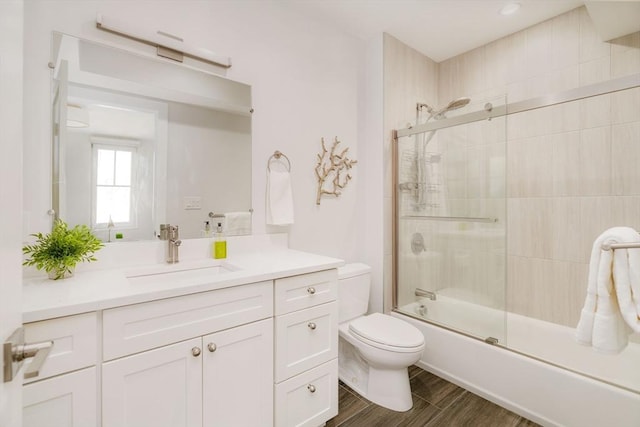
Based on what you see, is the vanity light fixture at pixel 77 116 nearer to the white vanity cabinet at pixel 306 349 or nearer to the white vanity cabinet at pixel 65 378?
the white vanity cabinet at pixel 65 378

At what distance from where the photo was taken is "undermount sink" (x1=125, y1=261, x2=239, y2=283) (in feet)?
4.63

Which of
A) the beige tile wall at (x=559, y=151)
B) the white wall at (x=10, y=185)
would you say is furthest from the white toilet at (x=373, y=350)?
the white wall at (x=10, y=185)

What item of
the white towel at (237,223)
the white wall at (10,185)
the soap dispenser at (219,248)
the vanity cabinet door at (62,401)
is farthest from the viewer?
the white towel at (237,223)

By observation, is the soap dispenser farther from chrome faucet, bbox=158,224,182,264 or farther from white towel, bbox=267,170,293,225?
white towel, bbox=267,170,293,225

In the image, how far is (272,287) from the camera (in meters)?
1.35

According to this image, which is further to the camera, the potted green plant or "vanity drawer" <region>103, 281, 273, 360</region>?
the potted green plant

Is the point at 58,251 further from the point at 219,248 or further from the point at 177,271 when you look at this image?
the point at 219,248

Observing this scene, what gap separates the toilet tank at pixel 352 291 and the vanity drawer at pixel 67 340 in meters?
1.38

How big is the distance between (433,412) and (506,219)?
1.25 m

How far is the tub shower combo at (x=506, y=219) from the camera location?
193 cm

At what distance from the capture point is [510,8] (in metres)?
2.15

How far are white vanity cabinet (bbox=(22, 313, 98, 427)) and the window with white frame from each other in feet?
2.18

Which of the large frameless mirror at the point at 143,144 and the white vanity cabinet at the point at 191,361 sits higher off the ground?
the large frameless mirror at the point at 143,144

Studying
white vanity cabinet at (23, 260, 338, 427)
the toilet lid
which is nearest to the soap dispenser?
white vanity cabinet at (23, 260, 338, 427)
